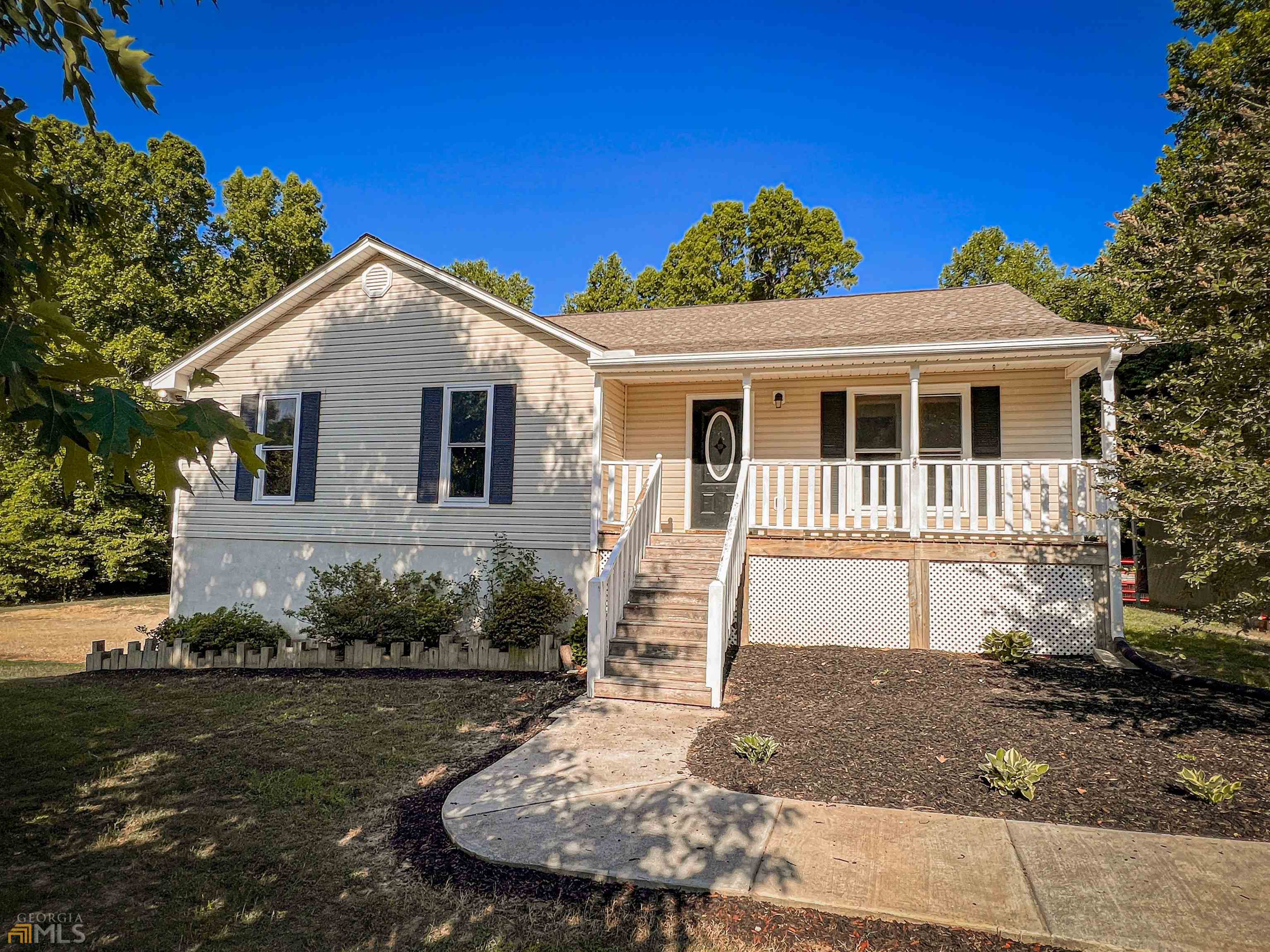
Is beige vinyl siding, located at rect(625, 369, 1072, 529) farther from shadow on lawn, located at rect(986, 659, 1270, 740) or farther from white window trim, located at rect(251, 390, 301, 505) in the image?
white window trim, located at rect(251, 390, 301, 505)

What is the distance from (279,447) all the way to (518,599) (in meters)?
5.65

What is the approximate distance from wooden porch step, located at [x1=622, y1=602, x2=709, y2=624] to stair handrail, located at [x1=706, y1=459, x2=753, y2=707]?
0.10 metres

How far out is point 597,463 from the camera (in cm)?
1042

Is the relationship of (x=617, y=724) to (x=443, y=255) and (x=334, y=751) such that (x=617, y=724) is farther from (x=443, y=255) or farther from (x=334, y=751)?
(x=443, y=255)

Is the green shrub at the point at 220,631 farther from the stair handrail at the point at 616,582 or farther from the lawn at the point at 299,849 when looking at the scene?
the stair handrail at the point at 616,582

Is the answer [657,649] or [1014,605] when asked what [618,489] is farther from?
[1014,605]

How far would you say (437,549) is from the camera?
11141mm

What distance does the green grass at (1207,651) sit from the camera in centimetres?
735

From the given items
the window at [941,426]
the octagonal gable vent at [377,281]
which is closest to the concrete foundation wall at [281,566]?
→ the octagonal gable vent at [377,281]

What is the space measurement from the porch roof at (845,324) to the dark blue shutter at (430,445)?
263cm

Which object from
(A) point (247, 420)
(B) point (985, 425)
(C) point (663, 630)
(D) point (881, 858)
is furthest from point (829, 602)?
(A) point (247, 420)

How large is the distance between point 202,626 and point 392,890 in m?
8.13

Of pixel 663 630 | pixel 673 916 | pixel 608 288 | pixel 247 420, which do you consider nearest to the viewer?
pixel 673 916

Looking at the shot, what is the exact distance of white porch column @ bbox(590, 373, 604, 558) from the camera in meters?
10.3
